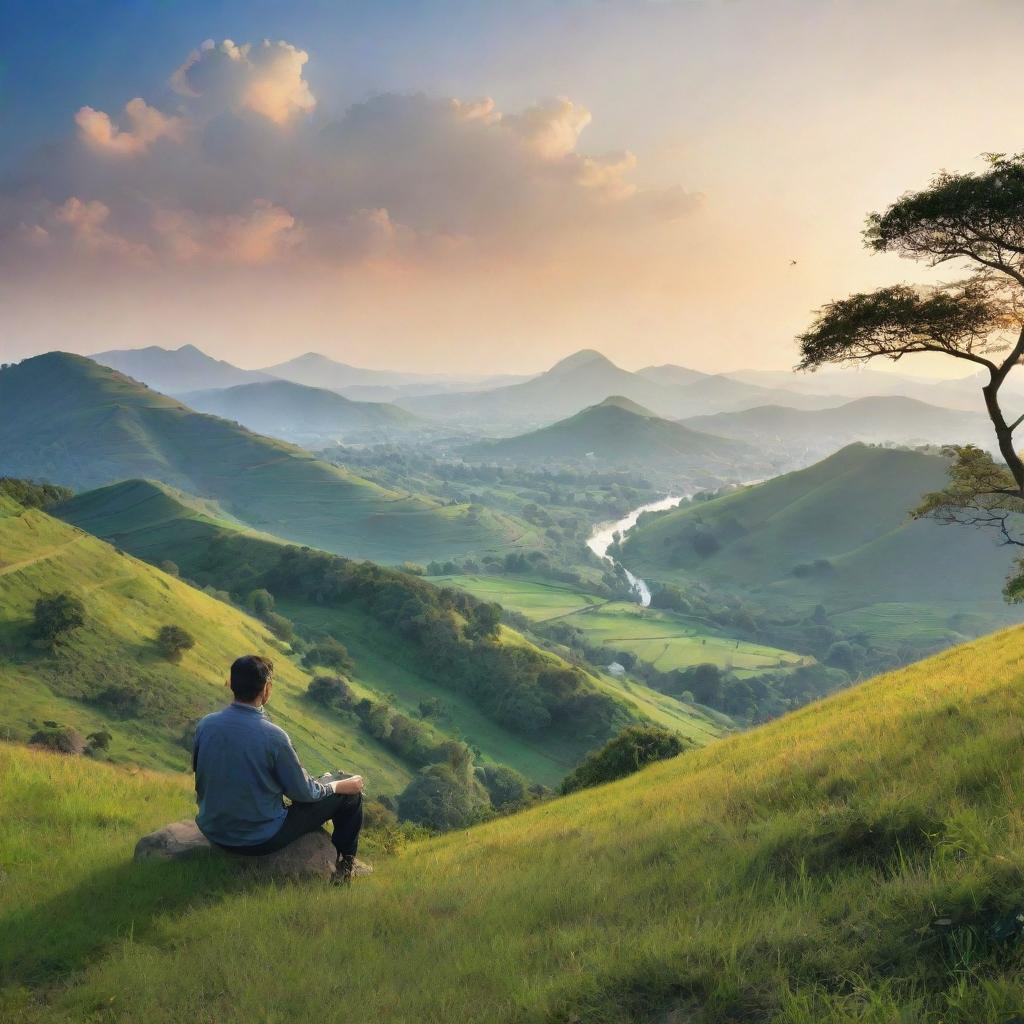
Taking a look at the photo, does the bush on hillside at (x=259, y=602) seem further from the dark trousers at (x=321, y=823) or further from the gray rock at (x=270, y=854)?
the dark trousers at (x=321, y=823)

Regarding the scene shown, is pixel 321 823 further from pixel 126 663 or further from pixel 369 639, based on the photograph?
pixel 369 639

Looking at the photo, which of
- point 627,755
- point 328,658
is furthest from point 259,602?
point 627,755

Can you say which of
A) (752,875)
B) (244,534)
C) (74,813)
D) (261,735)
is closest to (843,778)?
(752,875)

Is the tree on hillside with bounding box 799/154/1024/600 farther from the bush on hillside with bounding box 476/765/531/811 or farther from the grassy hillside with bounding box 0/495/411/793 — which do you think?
the bush on hillside with bounding box 476/765/531/811

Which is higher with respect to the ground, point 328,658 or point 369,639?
point 328,658

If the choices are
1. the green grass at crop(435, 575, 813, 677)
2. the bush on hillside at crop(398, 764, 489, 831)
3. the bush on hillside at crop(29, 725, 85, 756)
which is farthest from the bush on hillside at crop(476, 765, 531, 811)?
the green grass at crop(435, 575, 813, 677)

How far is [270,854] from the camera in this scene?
27.5ft

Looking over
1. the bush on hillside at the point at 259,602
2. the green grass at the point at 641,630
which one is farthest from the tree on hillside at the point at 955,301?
the green grass at the point at 641,630

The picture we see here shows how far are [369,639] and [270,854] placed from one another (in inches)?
4159

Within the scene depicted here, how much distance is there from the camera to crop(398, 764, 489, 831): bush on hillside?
2165 inches

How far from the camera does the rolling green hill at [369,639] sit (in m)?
91.9

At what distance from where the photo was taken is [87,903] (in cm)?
760

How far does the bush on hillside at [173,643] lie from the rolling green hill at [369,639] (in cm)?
3375

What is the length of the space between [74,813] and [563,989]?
9.31 metres
